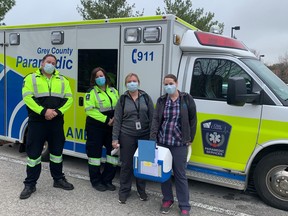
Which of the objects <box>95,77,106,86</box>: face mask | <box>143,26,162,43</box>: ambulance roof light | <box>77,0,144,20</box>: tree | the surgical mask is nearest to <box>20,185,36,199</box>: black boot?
<box>95,77,106,86</box>: face mask

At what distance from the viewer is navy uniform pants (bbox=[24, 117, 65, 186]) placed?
463cm

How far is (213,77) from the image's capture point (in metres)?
4.73

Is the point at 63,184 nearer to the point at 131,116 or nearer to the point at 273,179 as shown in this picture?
the point at 131,116

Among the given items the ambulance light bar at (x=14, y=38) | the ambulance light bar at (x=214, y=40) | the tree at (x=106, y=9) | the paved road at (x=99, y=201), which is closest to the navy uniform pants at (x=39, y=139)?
the paved road at (x=99, y=201)

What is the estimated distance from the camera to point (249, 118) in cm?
440

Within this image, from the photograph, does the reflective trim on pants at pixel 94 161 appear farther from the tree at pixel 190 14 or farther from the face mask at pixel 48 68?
the tree at pixel 190 14

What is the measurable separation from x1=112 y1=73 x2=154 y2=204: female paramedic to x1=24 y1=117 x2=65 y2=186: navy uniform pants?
92 cm

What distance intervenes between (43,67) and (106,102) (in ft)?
3.20

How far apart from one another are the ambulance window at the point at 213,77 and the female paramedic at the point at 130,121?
0.79m

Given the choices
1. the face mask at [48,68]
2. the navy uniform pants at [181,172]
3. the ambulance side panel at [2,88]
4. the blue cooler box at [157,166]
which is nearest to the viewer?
the blue cooler box at [157,166]

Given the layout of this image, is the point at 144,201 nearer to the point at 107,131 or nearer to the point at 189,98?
the point at 107,131

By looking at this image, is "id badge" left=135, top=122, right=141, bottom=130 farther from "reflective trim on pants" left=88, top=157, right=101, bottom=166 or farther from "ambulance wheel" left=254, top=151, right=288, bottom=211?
"ambulance wheel" left=254, top=151, right=288, bottom=211

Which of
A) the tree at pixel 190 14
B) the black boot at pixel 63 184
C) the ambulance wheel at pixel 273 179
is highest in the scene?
the tree at pixel 190 14

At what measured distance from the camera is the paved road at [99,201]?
4191mm
